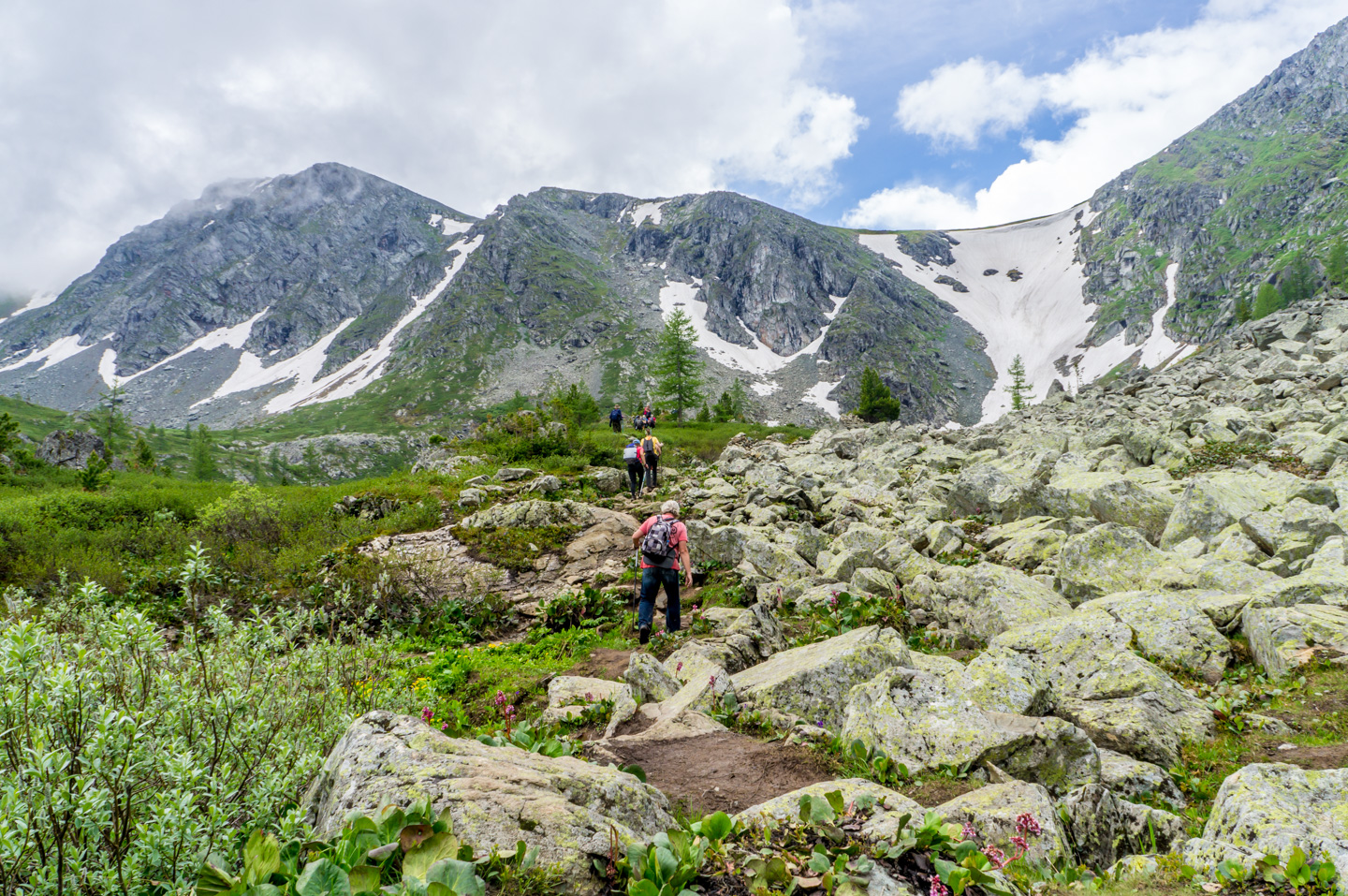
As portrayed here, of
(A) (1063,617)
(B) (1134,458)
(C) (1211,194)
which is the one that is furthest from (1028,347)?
(A) (1063,617)

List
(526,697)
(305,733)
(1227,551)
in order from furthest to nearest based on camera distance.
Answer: (1227,551) < (526,697) < (305,733)

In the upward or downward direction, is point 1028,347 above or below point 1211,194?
below

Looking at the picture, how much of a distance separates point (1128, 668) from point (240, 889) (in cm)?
798

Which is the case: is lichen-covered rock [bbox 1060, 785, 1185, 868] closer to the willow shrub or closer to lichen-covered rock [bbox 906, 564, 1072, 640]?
lichen-covered rock [bbox 906, 564, 1072, 640]

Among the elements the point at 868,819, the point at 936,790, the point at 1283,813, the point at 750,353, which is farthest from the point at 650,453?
the point at 750,353

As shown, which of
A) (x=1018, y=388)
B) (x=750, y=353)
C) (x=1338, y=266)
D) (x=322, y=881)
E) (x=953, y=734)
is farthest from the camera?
(x=750, y=353)

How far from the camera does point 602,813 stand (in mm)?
3719

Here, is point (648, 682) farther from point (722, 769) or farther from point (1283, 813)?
point (1283, 813)

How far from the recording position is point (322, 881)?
7.87 feet

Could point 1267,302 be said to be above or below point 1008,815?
above

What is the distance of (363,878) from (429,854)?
1.03 feet

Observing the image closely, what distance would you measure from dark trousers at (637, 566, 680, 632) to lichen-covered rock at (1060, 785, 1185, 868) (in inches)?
283

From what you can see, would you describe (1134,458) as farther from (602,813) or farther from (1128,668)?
(602,813)

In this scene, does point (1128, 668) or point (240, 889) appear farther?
point (1128, 668)
